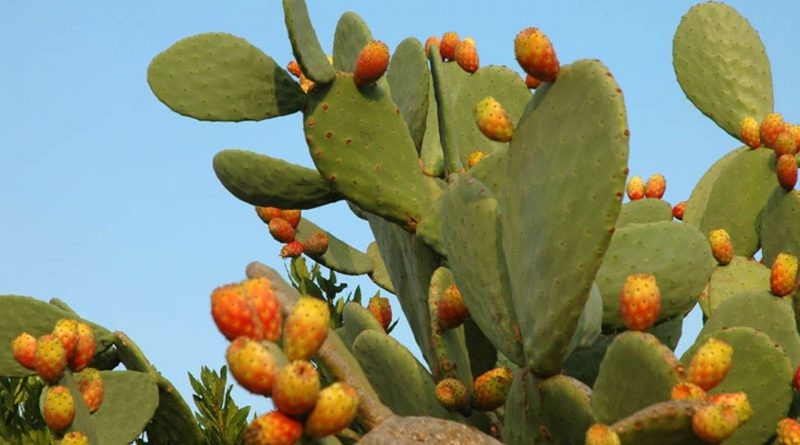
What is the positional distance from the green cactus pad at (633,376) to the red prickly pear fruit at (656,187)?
2879 millimetres

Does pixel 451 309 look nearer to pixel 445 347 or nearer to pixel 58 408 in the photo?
pixel 445 347

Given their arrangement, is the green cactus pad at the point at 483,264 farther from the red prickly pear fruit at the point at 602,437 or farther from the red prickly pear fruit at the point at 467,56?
the red prickly pear fruit at the point at 467,56

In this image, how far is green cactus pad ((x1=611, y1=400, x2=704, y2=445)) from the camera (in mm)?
2967

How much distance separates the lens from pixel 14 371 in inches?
191

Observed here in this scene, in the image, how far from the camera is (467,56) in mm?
5613

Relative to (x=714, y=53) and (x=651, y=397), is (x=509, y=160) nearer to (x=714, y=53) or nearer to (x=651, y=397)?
(x=651, y=397)

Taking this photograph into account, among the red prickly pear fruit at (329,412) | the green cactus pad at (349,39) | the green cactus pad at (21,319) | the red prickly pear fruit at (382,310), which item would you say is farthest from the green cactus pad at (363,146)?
the red prickly pear fruit at (329,412)

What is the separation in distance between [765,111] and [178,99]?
2815 millimetres

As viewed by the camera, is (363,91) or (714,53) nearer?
(363,91)

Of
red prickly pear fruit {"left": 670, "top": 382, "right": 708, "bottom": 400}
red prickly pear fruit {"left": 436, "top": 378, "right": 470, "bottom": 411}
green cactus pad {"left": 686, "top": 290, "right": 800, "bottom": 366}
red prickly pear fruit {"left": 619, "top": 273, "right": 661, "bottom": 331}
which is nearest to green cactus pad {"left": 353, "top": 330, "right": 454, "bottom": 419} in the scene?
red prickly pear fruit {"left": 436, "top": 378, "right": 470, "bottom": 411}

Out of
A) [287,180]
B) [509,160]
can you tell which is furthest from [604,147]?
[287,180]

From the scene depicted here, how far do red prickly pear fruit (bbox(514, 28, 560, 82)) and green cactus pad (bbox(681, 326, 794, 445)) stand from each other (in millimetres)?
1053

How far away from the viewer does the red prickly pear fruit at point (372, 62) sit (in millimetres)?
4430

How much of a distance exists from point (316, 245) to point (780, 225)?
1.90m
